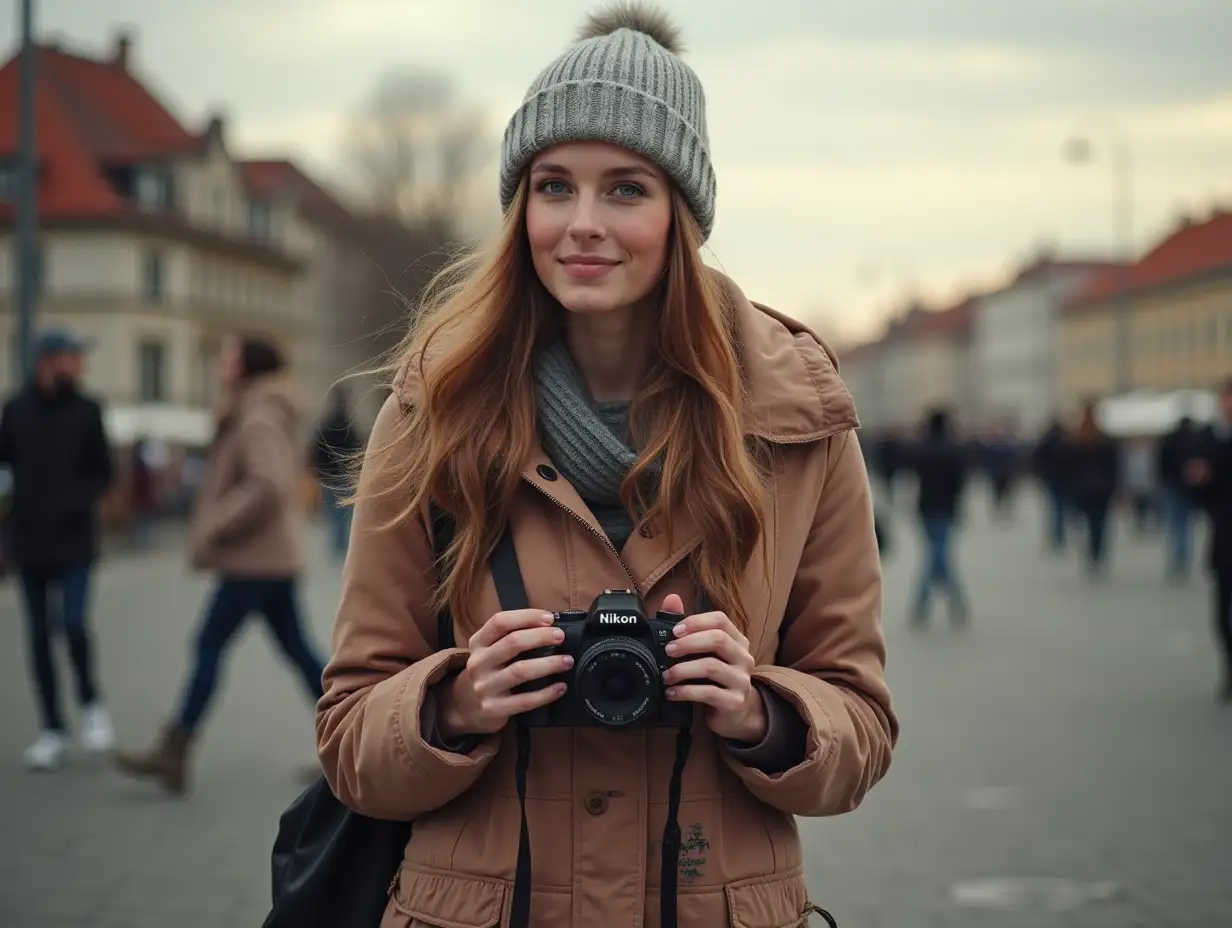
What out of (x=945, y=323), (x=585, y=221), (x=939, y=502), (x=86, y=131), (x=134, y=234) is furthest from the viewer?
(x=945, y=323)

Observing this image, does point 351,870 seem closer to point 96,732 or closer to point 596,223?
point 596,223

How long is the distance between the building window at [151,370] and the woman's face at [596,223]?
2360 inches

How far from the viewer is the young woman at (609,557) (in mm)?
2340

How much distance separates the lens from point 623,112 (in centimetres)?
248

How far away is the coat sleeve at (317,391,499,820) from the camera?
2350mm

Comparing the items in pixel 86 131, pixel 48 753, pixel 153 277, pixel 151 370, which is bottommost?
pixel 48 753

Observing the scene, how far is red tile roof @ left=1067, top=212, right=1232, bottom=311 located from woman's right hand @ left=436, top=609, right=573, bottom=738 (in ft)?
266

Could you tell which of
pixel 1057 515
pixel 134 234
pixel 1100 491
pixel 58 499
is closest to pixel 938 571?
pixel 1100 491

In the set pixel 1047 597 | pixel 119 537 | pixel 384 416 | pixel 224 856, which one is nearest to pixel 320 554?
pixel 119 537

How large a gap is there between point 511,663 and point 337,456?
91cm

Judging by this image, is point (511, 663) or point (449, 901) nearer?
point (511, 663)

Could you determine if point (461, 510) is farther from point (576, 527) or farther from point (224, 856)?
point (224, 856)

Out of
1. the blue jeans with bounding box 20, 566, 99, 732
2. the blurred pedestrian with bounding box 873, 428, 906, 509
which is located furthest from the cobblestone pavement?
the blurred pedestrian with bounding box 873, 428, 906, 509

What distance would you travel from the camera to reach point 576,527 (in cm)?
243
